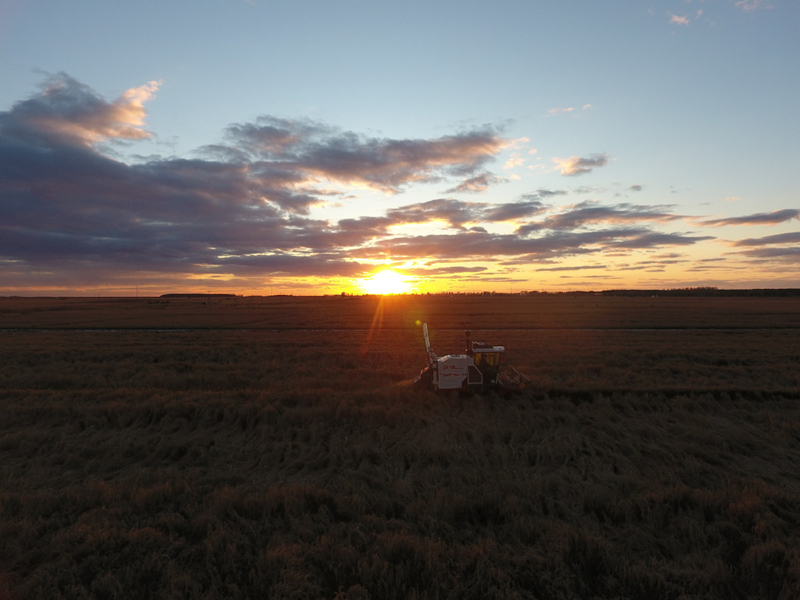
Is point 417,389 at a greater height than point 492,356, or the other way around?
point 492,356

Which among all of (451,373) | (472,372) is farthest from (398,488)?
(472,372)

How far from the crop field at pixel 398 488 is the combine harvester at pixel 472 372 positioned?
0.54 meters

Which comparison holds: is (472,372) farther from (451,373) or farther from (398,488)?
(398,488)

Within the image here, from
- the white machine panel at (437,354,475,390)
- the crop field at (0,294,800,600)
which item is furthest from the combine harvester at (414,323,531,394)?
the crop field at (0,294,800,600)

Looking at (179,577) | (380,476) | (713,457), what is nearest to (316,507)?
(380,476)

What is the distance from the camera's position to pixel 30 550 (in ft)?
23.2

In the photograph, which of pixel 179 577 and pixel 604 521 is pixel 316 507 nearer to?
pixel 179 577

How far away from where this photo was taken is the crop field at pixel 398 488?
645cm

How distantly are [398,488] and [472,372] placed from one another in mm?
7342

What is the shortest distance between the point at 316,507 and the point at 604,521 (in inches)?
233

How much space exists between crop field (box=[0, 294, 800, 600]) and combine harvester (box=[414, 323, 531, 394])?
1.78 ft

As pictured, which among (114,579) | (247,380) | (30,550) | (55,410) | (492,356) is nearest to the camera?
(114,579)

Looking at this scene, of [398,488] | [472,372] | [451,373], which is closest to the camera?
[398,488]

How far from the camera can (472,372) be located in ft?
52.2
